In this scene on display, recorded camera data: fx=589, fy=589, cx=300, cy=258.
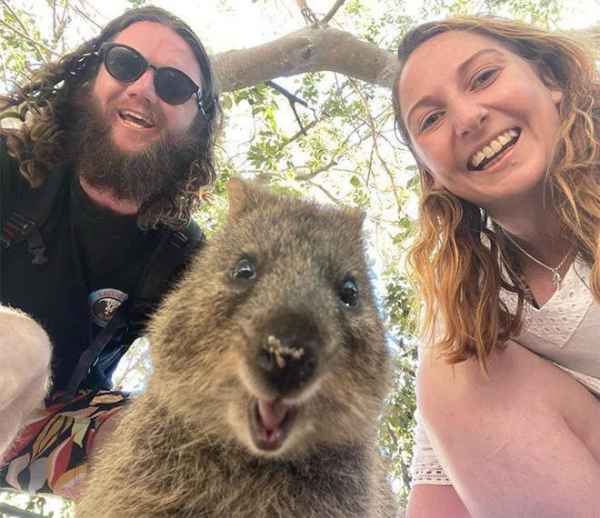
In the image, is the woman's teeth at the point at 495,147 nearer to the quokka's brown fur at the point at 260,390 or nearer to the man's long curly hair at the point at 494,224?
the man's long curly hair at the point at 494,224

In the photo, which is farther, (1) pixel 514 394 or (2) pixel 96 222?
(2) pixel 96 222

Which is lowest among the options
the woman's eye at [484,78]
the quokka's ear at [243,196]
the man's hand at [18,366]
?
the man's hand at [18,366]

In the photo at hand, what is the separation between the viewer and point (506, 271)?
3.57 meters

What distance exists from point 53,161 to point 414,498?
3244 millimetres

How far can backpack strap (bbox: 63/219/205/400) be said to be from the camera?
355cm

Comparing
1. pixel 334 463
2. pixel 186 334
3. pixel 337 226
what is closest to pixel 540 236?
pixel 337 226

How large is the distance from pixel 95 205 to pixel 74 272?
0.49m

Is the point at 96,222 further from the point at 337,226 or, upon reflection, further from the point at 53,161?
the point at 337,226

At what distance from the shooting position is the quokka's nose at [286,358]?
64.0 inches

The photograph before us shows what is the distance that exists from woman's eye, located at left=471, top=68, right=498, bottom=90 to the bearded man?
1960mm

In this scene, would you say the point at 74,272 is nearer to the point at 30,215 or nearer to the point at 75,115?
the point at 30,215

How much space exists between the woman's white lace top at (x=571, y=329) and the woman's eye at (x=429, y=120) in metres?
1.16

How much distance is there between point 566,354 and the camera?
132 inches

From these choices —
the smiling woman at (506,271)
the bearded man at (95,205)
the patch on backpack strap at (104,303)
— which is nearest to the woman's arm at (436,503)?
the smiling woman at (506,271)
